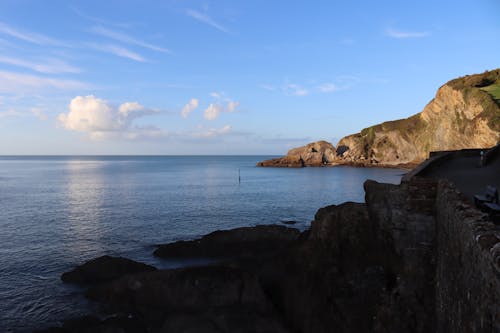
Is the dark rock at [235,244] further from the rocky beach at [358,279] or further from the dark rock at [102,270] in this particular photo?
the dark rock at [102,270]

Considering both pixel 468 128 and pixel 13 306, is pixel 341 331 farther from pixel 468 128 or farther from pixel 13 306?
pixel 468 128

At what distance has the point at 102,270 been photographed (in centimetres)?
2094

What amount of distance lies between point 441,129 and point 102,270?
105973 millimetres

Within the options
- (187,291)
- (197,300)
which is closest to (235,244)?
(187,291)

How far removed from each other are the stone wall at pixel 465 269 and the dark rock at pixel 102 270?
16.8 meters

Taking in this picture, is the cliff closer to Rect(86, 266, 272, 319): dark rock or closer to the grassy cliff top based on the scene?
the grassy cliff top

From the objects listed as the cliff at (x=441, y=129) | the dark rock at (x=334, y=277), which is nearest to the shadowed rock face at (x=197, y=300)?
the dark rock at (x=334, y=277)

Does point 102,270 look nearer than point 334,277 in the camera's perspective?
No

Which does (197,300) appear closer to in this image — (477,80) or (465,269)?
(465,269)

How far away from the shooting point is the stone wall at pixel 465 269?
4449mm

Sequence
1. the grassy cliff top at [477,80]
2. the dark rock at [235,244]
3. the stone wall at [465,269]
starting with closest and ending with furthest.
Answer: the stone wall at [465,269]
the dark rock at [235,244]
the grassy cliff top at [477,80]

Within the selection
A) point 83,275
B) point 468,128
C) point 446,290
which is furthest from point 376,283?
point 468,128

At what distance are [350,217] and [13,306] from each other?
17.5 meters

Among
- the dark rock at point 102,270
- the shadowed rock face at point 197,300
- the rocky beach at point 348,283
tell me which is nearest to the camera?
the rocky beach at point 348,283
